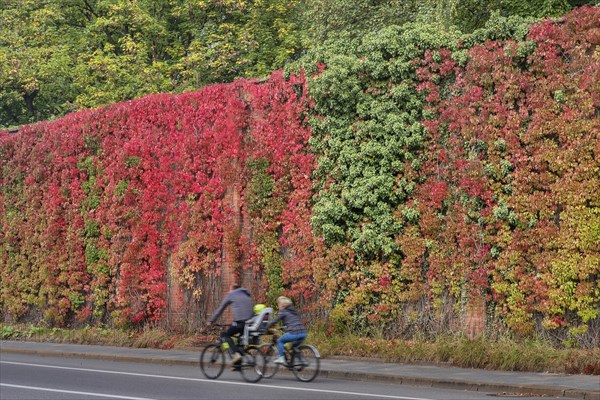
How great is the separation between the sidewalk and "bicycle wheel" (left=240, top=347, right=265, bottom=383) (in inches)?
53.6

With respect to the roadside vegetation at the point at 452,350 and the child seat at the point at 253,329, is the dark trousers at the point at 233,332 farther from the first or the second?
the roadside vegetation at the point at 452,350

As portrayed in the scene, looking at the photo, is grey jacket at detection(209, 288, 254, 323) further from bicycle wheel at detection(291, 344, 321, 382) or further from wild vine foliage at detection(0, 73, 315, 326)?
wild vine foliage at detection(0, 73, 315, 326)

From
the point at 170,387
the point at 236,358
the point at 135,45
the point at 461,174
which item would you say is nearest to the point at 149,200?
the point at 236,358

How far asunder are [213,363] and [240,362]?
0.54 metres

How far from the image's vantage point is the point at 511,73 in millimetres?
19359

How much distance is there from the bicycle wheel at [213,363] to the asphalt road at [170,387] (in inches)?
9.1

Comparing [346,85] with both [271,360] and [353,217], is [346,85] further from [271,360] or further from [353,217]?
[271,360]

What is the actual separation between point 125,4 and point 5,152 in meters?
11.0

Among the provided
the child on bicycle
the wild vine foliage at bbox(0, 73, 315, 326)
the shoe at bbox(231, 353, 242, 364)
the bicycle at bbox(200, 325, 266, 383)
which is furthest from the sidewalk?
the wild vine foliage at bbox(0, 73, 315, 326)

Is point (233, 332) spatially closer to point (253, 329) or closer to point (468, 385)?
point (253, 329)

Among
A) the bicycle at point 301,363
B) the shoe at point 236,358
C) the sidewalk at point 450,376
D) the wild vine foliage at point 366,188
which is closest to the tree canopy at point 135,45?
the wild vine foliage at point 366,188

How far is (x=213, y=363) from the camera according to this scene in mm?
18078

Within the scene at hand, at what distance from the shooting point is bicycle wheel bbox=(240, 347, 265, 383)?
57.4ft

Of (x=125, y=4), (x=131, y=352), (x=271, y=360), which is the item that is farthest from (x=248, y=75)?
(x=271, y=360)
